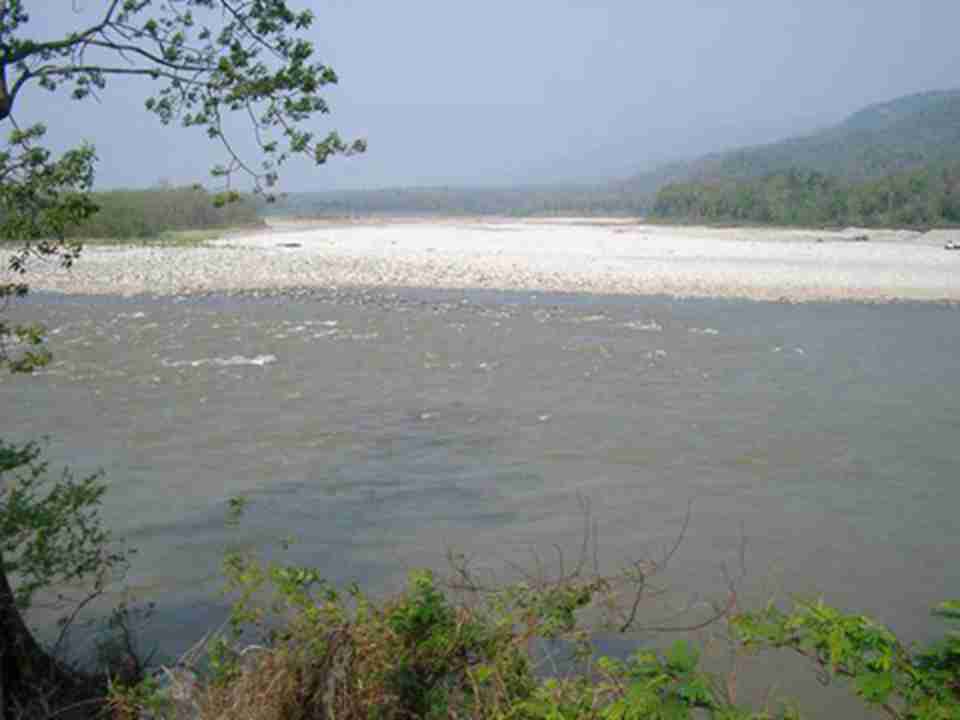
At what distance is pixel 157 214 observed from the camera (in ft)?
165

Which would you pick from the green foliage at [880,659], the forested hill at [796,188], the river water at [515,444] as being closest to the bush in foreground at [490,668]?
the green foliage at [880,659]

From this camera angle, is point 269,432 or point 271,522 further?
point 269,432

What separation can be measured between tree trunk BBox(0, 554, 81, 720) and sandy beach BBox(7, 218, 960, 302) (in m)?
18.2

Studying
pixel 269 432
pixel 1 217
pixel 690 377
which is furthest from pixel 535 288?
pixel 1 217

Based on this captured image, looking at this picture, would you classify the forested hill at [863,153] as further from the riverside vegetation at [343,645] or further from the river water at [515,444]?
the riverside vegetation at [343,645]

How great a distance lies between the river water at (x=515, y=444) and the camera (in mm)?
6695

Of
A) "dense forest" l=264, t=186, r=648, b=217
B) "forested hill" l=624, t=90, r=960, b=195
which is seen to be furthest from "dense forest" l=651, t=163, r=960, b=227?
"dense forest" l=264, t=186, r=648, b=217

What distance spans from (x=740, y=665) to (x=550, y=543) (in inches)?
80.7

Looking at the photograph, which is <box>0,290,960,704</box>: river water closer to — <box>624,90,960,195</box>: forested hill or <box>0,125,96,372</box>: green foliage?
<box>0,125,96,372</box>: green foliage

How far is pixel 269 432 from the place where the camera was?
9953 millimetres

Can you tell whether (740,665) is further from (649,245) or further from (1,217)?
(649,245)

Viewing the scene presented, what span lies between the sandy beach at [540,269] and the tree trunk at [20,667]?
1819 centimetres

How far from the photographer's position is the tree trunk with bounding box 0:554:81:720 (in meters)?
3.89

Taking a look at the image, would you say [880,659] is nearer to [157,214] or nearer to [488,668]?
[488,668]
